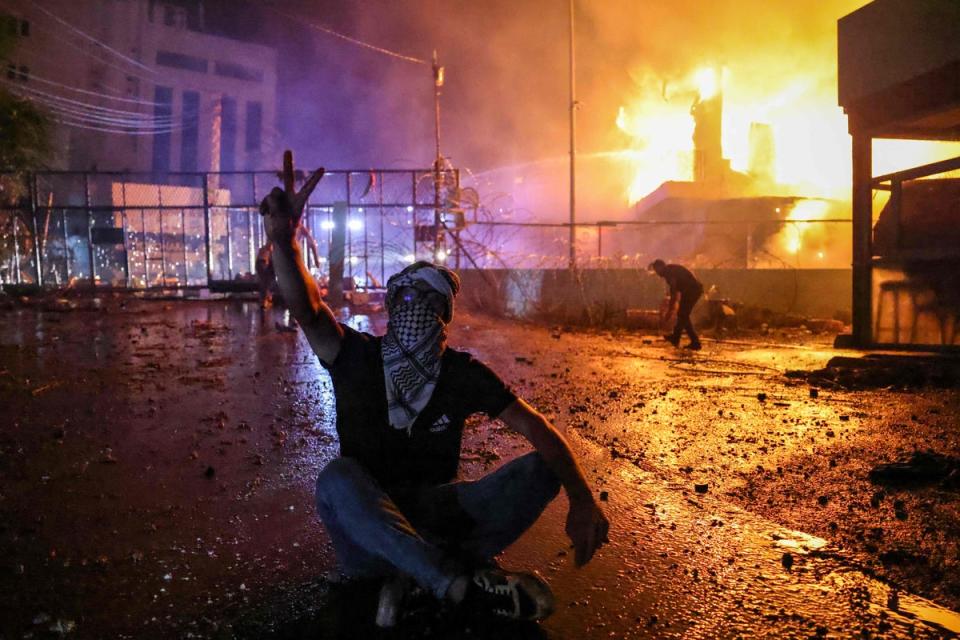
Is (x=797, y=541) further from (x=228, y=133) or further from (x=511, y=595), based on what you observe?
(x=228, y=133)

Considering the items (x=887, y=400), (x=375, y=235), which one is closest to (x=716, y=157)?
(x=375, y=235)

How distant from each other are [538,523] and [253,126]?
43.9 meters

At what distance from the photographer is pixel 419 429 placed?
2.43m

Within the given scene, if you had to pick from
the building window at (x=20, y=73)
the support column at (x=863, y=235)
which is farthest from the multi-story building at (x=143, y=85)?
the support column at (x=863, y=235)

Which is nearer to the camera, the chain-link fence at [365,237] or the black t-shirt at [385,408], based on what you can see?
the black t-shirt at [385,408]

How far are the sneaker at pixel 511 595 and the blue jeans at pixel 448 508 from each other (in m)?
0.22

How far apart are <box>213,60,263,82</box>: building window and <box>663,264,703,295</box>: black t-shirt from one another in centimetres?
3777

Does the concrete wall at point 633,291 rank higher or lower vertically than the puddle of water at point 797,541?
higher

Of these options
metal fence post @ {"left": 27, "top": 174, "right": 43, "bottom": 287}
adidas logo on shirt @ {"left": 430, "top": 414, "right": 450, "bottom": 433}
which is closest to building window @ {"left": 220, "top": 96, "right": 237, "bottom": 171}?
metal fence post @ {"left": 27, "top": 174, "right": 43, "bottom": 287}

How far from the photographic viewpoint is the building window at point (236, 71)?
3984cm

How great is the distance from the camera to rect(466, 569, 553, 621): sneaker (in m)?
2.07

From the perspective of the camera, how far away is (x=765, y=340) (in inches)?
485

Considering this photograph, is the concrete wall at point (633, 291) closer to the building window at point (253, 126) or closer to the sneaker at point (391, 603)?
the sneaker at point (391, 603)

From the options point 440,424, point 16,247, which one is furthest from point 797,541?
point 16,247
